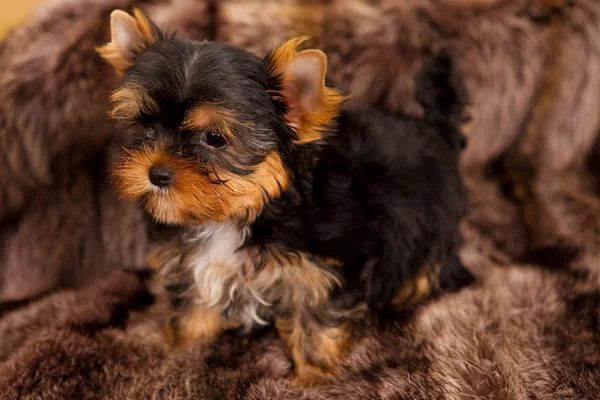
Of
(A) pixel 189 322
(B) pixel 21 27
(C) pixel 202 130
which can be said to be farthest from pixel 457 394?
(B) pixel 21 27

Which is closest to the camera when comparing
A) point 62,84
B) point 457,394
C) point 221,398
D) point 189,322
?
point 457,394

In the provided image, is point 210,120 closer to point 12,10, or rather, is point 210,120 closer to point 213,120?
point 213,120

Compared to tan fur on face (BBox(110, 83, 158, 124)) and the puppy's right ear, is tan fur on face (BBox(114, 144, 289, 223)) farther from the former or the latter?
the puppy's right ear

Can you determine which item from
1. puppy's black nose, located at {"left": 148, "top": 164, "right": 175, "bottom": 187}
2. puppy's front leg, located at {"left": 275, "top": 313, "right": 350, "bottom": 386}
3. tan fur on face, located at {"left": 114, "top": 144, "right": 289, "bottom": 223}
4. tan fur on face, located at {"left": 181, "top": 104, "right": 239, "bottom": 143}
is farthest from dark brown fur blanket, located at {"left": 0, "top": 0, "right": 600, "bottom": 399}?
tan fur on face, located at {"left": 181, "top": 104, "right": 239, "bottom": 143}

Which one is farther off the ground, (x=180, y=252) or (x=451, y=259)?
(x=180, y=252)

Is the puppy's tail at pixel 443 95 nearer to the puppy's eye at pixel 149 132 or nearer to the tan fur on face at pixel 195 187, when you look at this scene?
the tan fur on face at pixel 195 187

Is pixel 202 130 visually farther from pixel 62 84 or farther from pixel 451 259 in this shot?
pixel 451 259

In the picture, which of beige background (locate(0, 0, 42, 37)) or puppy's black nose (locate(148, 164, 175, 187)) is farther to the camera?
beige background (locate(0, 0, 42, 37))
